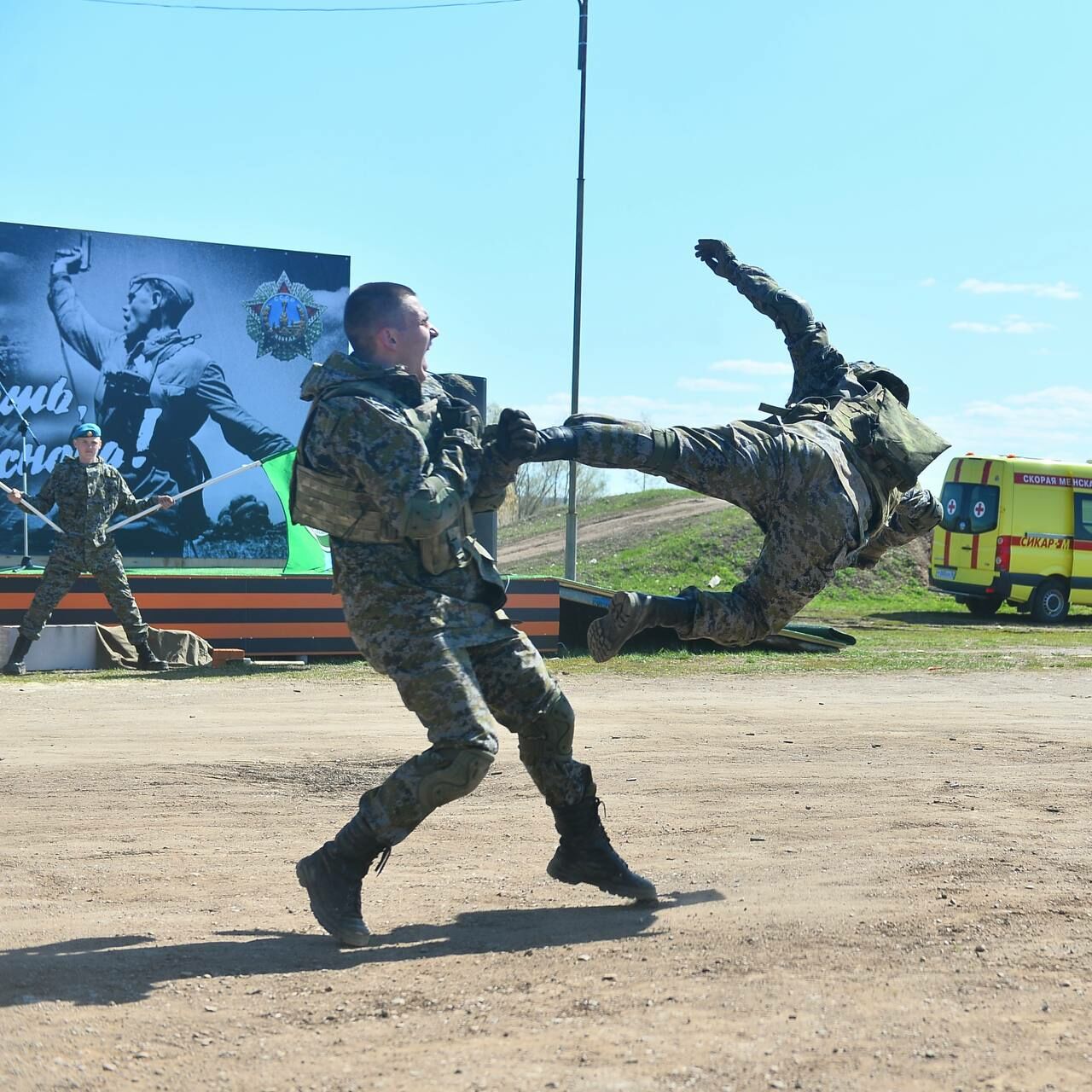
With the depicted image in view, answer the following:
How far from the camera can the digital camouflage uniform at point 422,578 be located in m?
4.56

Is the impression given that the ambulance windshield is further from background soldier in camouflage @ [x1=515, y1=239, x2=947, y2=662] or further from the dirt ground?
background soldier in camouflage @ [x1=515, y1=239, x2=947, y2=662]

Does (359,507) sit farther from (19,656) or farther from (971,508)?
(971,508)

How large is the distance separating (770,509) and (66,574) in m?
9.01

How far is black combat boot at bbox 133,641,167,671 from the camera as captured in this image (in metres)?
13.2

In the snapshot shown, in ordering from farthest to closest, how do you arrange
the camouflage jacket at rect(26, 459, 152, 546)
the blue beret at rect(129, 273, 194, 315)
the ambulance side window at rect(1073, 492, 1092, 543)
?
the ambulance side window at rect(1073, 492, 1092, 543)
the blue beret at rect(129, 273, 194, 315)
the camouflage jacket at rect(26, 459, 152, 546)

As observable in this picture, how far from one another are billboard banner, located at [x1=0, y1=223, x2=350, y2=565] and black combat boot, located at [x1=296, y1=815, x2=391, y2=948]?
14.8 metres

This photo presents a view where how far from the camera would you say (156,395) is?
19219 mm

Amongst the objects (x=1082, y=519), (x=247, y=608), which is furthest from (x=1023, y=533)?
(x=247, y=608)

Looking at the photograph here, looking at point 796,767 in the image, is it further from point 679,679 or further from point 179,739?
point 679,679

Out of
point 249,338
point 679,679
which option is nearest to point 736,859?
point 679,679

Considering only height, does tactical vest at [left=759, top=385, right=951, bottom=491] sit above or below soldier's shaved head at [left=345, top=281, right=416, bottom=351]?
below

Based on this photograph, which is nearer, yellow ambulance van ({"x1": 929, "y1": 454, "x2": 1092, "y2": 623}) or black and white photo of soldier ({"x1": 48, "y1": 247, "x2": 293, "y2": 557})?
black and white photo of soldier ({"x1": 48, "y1": 247, "x2": 293, "y2": 557})

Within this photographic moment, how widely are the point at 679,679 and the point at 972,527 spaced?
12.8 meters

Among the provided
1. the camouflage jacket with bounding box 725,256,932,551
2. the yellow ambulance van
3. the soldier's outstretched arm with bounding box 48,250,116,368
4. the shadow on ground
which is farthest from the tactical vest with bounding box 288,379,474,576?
the yellow ambulance van
